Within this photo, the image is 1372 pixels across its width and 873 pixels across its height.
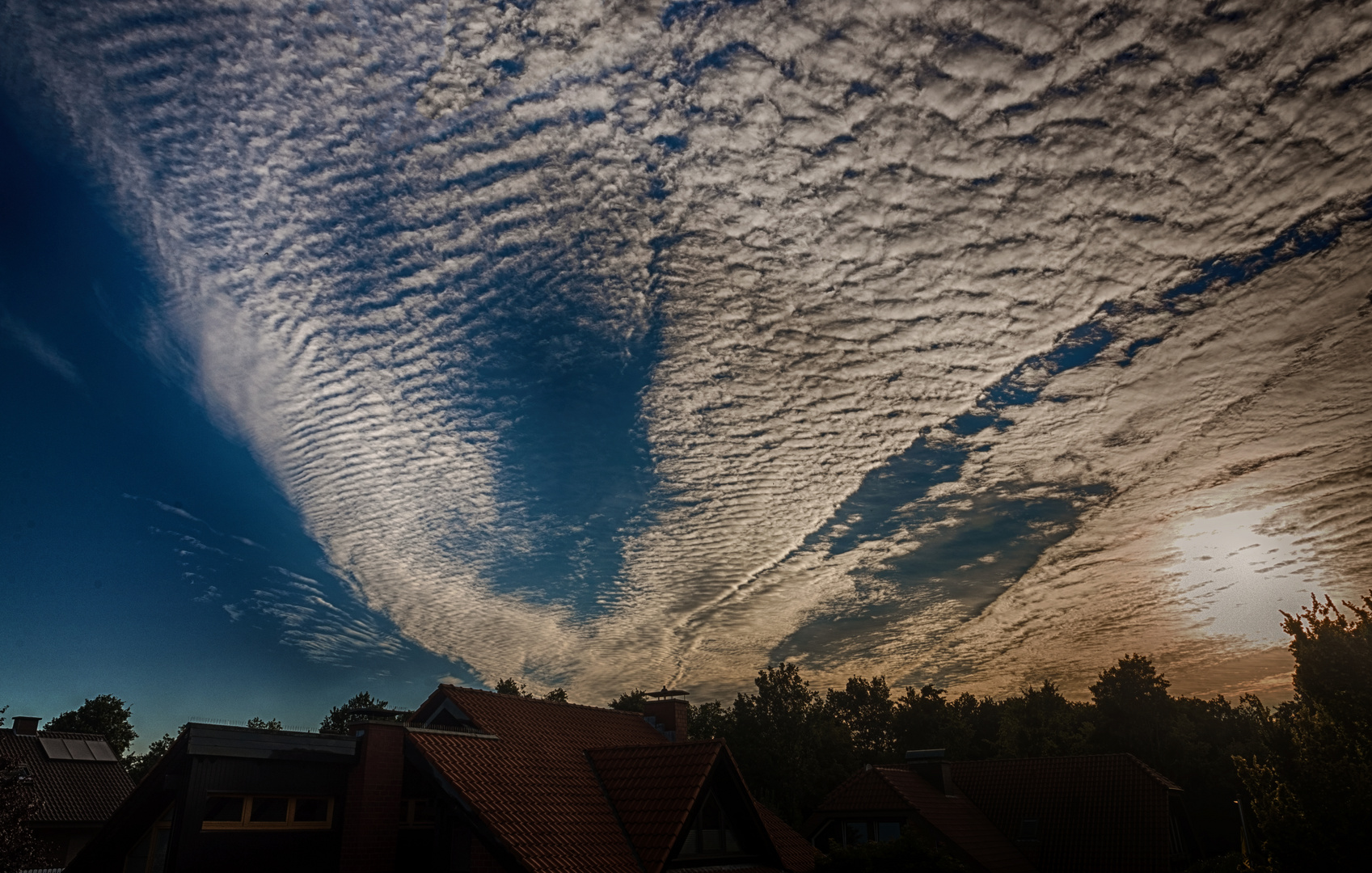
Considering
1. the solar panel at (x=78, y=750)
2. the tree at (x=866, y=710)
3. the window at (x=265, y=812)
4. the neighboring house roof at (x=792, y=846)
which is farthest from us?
the tree at (x=866, y=710)

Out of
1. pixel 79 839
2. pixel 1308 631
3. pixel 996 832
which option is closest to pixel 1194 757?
pixel 996 832

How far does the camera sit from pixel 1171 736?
212ft

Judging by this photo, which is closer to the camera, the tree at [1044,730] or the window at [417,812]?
the window at [417,812]

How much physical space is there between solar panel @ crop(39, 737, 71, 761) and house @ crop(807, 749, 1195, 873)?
41.2m

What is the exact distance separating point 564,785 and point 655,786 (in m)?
2.64

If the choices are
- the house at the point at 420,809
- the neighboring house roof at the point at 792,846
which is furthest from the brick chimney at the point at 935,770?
the house at the point at 420,809

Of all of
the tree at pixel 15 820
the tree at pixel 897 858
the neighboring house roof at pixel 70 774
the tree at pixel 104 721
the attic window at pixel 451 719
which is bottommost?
the tree at pixel 897 858

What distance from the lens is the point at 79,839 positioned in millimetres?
39094

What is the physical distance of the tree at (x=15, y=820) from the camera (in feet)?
86.9

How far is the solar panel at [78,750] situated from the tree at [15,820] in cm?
1658

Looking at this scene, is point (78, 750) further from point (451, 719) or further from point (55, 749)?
point (451, 719)

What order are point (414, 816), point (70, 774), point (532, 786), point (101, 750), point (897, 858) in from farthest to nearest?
point (101, 750), point (70, 774), point (897, 858), point (532, 786), point (414, 816)

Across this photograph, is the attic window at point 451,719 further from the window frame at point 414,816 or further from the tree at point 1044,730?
the tree at point 1044,730

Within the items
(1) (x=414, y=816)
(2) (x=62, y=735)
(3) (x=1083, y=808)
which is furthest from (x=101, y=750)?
(3) (x=1083, y=808)
